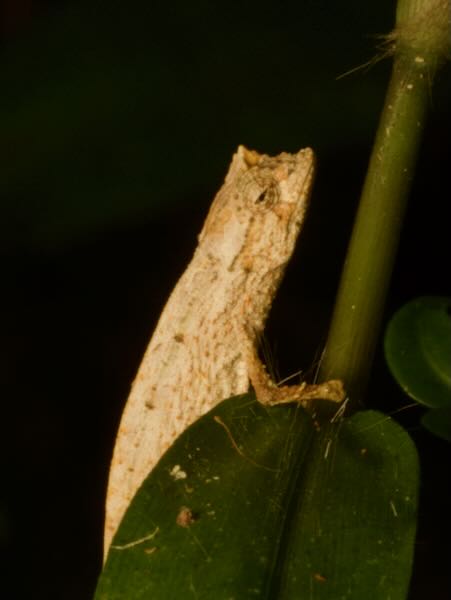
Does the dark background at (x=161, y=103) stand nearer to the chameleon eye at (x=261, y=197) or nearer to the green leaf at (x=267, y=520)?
the chameleon eye at (x=261, y=197)

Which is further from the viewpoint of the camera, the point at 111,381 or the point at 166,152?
the point at 111,381

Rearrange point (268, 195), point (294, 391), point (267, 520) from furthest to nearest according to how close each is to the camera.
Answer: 1. point (268, 195)
2. point (294, 391)
3. point (267, 520)

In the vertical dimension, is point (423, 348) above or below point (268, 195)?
below

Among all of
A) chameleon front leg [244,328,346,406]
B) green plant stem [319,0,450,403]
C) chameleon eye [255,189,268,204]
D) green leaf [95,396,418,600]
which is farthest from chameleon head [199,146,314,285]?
green leaf [95,396,418,600]

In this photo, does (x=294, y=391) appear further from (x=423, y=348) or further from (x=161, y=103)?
(x=161, y=103)

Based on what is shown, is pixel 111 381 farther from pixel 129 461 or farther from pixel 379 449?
pixel 379 449

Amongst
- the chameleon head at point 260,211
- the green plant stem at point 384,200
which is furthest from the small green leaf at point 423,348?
the chameleon head at point 260,211

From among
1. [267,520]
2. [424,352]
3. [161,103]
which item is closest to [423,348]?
[424,352]

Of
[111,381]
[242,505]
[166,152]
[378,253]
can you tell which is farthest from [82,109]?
[111,381]
